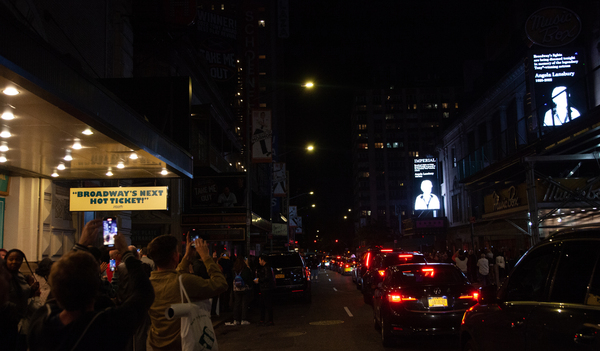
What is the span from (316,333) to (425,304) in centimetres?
361

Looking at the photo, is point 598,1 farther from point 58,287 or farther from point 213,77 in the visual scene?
point 58,287

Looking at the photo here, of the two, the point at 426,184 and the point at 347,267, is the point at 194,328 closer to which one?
the point at 347,267

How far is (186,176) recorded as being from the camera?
12062 mm

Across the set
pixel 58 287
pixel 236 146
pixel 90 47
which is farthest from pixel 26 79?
pixel 236 146

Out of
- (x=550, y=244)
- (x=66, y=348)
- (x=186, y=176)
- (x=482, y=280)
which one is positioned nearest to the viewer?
(x=66, y=348)

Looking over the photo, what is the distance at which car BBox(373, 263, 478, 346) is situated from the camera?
9.12 meters

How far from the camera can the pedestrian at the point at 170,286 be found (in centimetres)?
444

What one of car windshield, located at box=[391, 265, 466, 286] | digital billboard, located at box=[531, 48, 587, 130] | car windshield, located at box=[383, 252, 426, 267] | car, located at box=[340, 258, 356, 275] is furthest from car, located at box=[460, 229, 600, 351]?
car, located at box=[340, 258, 356, 275]

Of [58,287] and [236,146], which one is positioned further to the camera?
[236,146]

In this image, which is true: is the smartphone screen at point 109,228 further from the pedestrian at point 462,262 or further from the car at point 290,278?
the pedestrian at point 462,262

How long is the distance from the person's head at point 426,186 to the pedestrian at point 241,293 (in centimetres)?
3465

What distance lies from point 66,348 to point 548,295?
3892 millimetres

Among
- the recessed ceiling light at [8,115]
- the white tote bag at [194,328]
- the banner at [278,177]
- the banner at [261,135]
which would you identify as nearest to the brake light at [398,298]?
the white tote bag at [194,328]

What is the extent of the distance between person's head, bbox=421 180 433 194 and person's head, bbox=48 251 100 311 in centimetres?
4571
